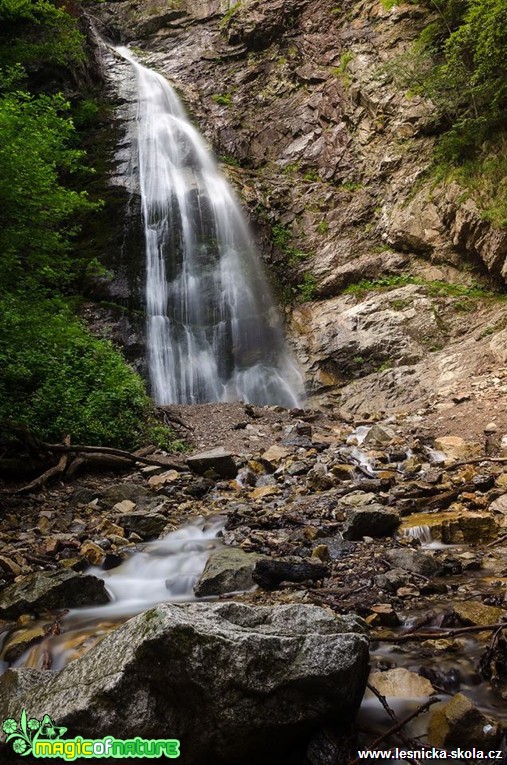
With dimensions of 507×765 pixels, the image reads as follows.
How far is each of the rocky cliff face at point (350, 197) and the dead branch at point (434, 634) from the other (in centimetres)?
737

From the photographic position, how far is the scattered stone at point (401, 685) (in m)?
2.52

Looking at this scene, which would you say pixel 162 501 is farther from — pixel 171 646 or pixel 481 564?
pixel 171 646

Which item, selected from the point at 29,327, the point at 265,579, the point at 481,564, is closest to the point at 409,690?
the point at 265,579

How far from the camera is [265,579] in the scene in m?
4.00

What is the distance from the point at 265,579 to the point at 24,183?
5.61 m

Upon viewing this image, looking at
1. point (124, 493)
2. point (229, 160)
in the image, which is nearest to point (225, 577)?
point (124, 493)

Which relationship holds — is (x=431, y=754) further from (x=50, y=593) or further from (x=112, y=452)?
→ (x=112, y=452)

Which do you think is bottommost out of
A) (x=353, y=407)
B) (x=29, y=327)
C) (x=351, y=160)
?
(x=353, y=407)

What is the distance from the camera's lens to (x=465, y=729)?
2.16m

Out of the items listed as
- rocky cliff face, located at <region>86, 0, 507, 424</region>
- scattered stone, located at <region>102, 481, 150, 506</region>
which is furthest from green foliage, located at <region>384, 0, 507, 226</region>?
scattered stone, located at <region>102, 481, 150, 506</region>

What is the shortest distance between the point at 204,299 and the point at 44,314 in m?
9.12

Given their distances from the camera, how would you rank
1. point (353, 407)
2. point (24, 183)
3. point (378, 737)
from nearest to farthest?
point (378, 737), point (24, 183), point (353, 407)

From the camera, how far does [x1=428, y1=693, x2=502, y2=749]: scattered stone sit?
2139 millimetres

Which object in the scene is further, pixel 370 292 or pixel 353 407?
pixel 370 292
